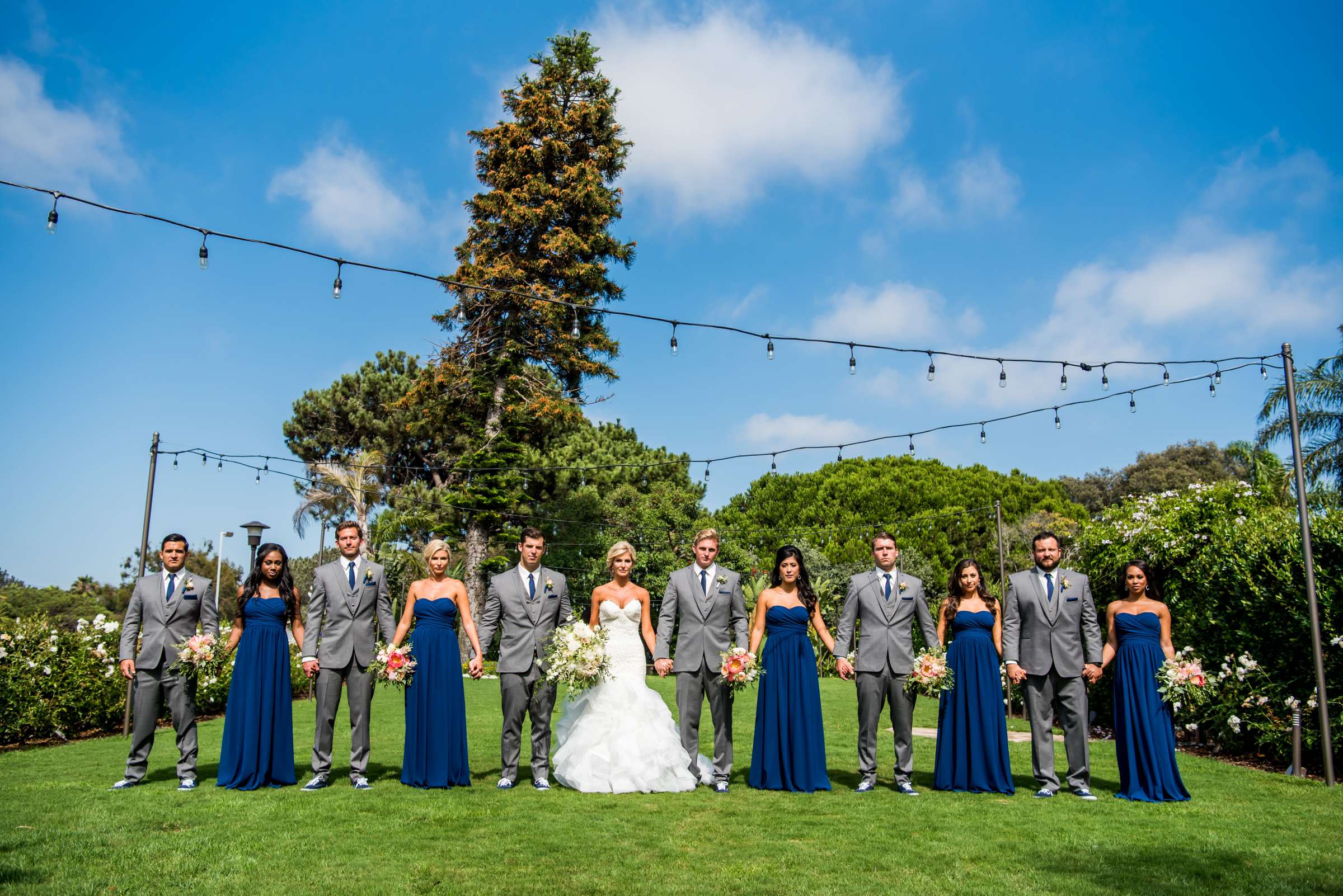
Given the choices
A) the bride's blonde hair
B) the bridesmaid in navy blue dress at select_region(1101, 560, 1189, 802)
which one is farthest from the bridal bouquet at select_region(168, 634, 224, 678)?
the bridesmaid in navy blue dress at select_region(1101, 560, 1189, 802)

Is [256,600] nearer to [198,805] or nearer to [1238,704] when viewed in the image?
[198,805]

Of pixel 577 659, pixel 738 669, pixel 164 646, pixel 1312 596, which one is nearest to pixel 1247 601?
pixel 1312 596

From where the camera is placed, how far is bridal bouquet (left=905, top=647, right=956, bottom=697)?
7.45 metres

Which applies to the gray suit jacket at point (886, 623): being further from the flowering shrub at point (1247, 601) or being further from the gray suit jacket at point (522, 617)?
the flowering shrub at point (1247, 601)

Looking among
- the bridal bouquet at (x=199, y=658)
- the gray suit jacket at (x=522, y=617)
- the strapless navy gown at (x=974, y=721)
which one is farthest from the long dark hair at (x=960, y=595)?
the bridal bouquet at (x=199, y=658)

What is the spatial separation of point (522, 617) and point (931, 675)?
3.36 metres

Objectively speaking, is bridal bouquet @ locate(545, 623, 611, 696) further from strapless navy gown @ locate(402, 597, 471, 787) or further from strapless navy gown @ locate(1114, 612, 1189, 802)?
strapless navy gown @ locate(1114, 612, 1189, 802)

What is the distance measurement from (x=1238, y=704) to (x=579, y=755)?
23.6 ft

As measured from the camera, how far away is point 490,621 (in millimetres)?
7586

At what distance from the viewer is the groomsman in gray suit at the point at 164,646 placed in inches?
292

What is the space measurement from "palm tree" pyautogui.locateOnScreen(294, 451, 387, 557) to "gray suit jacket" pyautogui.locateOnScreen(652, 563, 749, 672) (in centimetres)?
2452

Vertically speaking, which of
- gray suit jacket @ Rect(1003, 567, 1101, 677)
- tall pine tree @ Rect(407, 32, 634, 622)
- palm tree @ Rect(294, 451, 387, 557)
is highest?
tall pine tree @ Rect(407, 32, 634, 622)

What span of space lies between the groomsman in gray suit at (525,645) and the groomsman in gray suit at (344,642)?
35.8 inches

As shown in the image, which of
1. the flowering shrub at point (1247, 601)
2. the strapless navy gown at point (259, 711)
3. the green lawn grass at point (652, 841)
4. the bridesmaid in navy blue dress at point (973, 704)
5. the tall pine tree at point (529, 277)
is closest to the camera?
the green lawn grass at point (652, 841)
